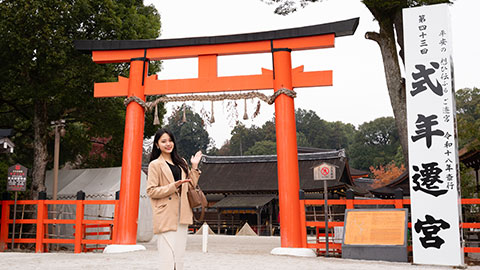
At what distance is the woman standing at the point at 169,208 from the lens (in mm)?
3334

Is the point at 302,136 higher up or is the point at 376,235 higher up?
the point at 302,136

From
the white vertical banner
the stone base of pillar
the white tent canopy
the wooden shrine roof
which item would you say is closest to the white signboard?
the white vertical banner

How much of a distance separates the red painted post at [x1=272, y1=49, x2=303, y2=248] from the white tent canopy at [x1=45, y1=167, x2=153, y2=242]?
612 cm

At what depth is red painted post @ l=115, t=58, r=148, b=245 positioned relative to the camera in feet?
29.6

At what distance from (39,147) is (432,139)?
10.7m

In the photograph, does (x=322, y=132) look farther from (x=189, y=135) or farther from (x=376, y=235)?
(x=376, y=235)

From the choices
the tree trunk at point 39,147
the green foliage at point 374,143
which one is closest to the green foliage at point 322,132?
the green foliage at point 374,143

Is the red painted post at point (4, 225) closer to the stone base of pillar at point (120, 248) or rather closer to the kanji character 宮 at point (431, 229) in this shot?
A: the stone base of pillar at point (120, 248)

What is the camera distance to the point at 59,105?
13625 millimetres

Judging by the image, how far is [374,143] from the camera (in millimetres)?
49562

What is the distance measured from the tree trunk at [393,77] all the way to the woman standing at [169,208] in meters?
7.69

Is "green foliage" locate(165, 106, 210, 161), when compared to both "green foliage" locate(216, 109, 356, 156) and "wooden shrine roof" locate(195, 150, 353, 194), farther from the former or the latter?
"wooden shrine roof" locate(195, 150, 353, 194)

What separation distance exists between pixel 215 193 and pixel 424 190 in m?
16.7

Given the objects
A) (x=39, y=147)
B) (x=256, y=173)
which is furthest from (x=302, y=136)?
(x=39, y=147)
